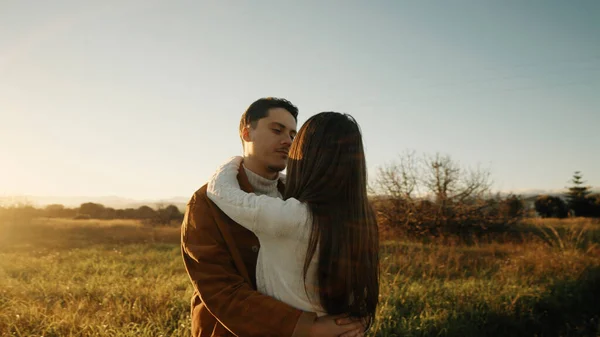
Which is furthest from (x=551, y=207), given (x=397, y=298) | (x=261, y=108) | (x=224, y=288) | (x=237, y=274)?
(x=224, y=288)

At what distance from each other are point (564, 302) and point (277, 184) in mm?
6540

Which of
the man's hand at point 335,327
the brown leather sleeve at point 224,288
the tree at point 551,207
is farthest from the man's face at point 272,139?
the tree at point 551,207

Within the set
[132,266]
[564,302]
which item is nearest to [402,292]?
[564,302]

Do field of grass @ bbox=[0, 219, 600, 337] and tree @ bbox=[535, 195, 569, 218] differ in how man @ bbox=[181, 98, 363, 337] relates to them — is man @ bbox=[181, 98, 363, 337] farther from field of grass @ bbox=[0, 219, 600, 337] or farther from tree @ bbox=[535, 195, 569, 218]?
tree @ bbox=[535, 195, 569, 218]

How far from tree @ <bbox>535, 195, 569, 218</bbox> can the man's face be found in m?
38.6

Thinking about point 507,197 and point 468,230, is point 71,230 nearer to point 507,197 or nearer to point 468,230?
point 468,230

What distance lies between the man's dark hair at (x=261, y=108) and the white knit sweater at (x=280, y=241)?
3.16 ft

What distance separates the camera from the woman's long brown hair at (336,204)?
175 cm

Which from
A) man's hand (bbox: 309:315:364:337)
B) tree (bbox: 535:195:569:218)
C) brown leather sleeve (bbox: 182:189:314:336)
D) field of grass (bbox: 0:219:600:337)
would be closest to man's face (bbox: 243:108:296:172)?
brown leather sleeve (bbox: 182:189:314:336)

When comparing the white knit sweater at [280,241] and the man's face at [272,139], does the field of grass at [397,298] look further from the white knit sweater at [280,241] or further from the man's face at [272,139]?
the white knit sweater at [280,241]

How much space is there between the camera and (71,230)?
18.2 metres

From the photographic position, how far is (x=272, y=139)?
8.72 feet

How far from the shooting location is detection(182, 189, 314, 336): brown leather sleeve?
5.74 ft

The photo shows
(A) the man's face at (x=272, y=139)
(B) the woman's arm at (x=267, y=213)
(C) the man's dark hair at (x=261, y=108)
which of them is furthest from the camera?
(C) the man's dark hair at (x=261, y=108)
